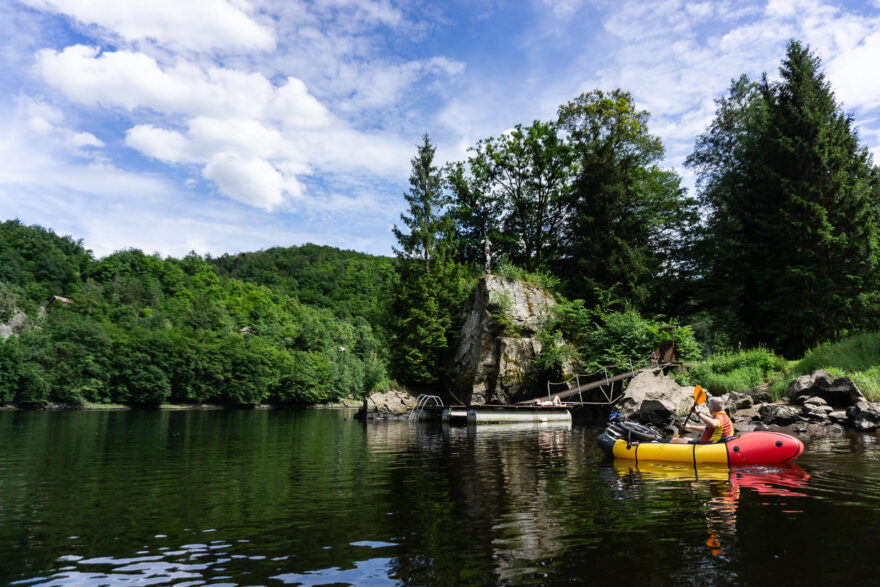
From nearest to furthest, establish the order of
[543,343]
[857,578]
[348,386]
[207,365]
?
1. [857,578]
2. [543,343]
3. [207,365]
4. [348,386]

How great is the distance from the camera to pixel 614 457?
12680mm

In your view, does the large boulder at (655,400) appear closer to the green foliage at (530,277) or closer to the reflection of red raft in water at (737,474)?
the reflection of red raft in water at (737,474)

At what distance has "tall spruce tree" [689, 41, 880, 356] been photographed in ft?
77.3

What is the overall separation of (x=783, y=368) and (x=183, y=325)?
90316 mm

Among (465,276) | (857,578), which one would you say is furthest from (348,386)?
(857,578)

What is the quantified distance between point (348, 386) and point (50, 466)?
8296 cm

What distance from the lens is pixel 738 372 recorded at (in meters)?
22.3

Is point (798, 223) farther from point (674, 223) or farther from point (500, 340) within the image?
point (500, 340)

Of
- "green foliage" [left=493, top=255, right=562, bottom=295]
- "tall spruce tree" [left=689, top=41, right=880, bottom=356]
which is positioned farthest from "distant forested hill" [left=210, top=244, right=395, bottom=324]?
"tall spruce tree" [left=689, top=41, right=880, bottom=356]

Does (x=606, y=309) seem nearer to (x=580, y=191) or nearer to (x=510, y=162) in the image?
(x=580, y=191)

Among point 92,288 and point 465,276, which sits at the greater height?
point 92,288

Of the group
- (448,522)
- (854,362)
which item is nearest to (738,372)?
(854,362)

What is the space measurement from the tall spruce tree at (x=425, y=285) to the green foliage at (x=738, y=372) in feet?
51.6

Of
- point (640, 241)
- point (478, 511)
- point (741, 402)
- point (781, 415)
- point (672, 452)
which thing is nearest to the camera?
point (478, 511)
